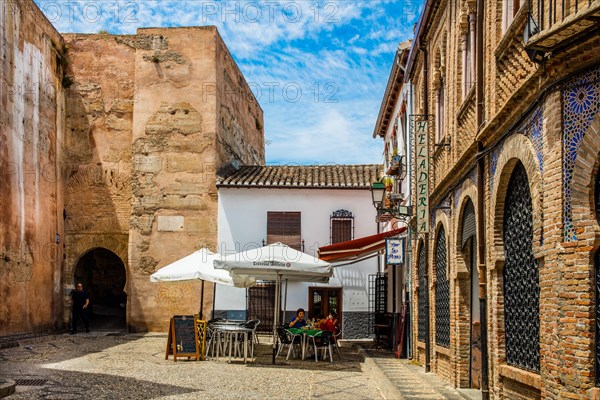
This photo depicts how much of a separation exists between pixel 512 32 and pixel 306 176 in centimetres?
1870

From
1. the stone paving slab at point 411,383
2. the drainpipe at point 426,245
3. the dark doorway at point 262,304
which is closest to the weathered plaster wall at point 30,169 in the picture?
the dark doorway at point 262,304

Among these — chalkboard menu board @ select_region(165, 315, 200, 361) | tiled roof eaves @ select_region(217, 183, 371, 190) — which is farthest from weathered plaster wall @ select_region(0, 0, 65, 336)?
chalkboard menu board @ select_region(165, 315, 200, 361)

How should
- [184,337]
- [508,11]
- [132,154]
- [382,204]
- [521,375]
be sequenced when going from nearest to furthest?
[521,375]
[508,11]
[184,337]
[382,204]
[132,154]

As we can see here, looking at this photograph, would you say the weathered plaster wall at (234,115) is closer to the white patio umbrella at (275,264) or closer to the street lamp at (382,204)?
the street lamp at (382,204)

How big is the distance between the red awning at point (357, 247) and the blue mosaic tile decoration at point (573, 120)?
1230cm

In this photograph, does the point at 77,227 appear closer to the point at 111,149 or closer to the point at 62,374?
the point at 111,149

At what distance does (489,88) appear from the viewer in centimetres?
892

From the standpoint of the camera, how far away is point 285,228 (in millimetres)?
24953

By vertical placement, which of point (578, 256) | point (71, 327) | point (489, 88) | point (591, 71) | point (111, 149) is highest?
point (111, 149)

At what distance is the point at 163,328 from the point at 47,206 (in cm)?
537

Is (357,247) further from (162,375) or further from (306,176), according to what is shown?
(306,176)

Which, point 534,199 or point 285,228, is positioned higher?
point 285,228

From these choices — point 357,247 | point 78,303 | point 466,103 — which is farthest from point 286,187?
point 466,103

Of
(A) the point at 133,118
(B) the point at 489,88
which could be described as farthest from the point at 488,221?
(A) the point at 133,118
